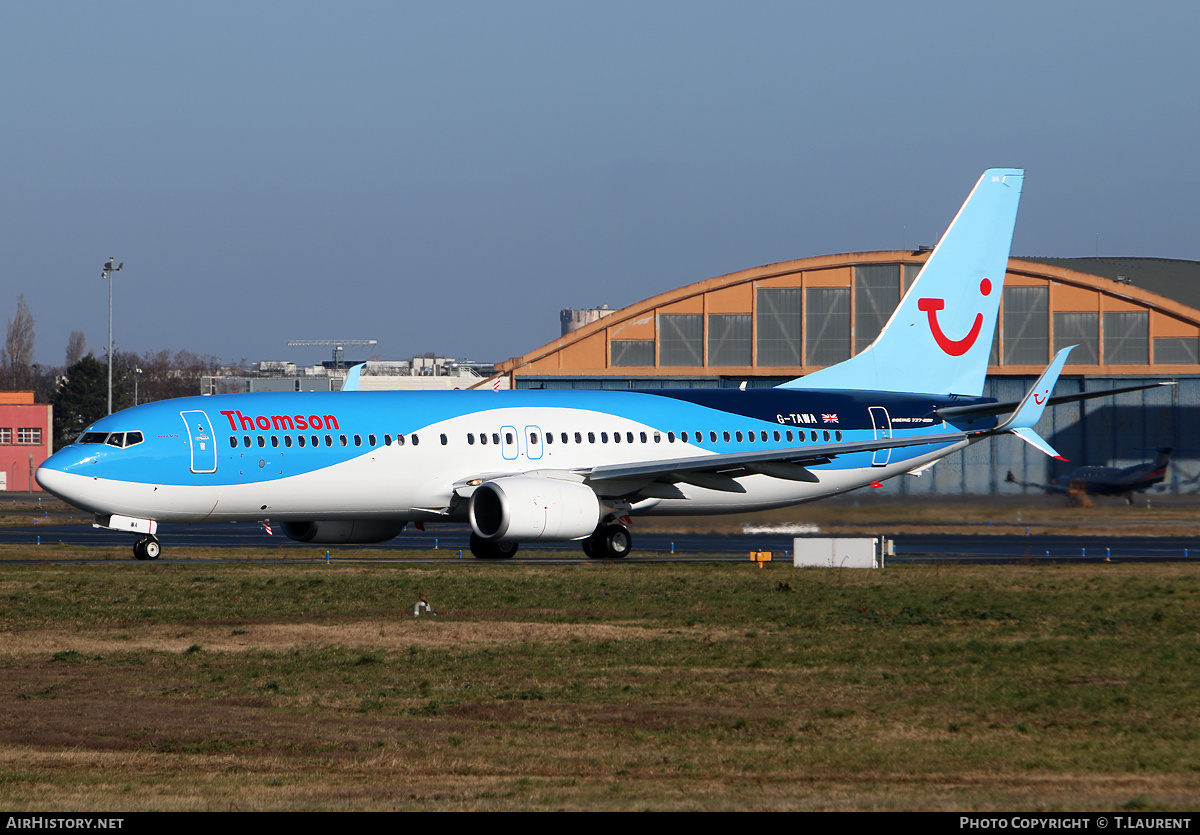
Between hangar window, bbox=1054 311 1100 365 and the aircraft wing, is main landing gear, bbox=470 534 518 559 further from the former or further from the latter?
hangar window, bbox=1054 311 1100 365

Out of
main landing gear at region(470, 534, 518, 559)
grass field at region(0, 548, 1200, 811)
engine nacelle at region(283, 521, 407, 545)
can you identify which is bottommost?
grass field at region(0, 548, 1200, 811)

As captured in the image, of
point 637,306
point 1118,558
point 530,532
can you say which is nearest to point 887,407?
point 1118,558

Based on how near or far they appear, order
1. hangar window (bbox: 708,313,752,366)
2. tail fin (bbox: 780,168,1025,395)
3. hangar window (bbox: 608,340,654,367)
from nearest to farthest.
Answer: tail fin (bbox: 780,168,1025,395), hangar window (bbox: 708,313,752,366), hangar window (bbox: 608,340,654,367)

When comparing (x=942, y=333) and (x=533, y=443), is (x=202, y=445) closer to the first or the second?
(x=533, y=443)

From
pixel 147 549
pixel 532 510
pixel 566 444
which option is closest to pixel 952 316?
pixel 566 444

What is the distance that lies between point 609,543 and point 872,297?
3820 cm

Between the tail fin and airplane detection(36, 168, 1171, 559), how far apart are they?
0.06 m

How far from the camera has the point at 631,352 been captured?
242ft

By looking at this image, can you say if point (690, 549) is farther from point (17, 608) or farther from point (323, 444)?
point (17, 608)

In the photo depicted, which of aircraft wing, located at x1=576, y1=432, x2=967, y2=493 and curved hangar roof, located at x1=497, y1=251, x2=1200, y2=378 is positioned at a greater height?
curved hangar roof, located at x1=497, y1=251, x2=1200, y2=378

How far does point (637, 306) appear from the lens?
242 feet

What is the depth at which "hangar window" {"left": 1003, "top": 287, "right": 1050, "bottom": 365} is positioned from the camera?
6994 cm

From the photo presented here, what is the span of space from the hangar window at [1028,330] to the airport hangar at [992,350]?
0.16 feet

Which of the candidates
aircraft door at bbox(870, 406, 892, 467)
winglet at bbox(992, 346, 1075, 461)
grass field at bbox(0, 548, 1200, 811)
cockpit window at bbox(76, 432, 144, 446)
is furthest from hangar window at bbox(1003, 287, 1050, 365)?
cockpit window at bbox(76, 432, 144, 446)
